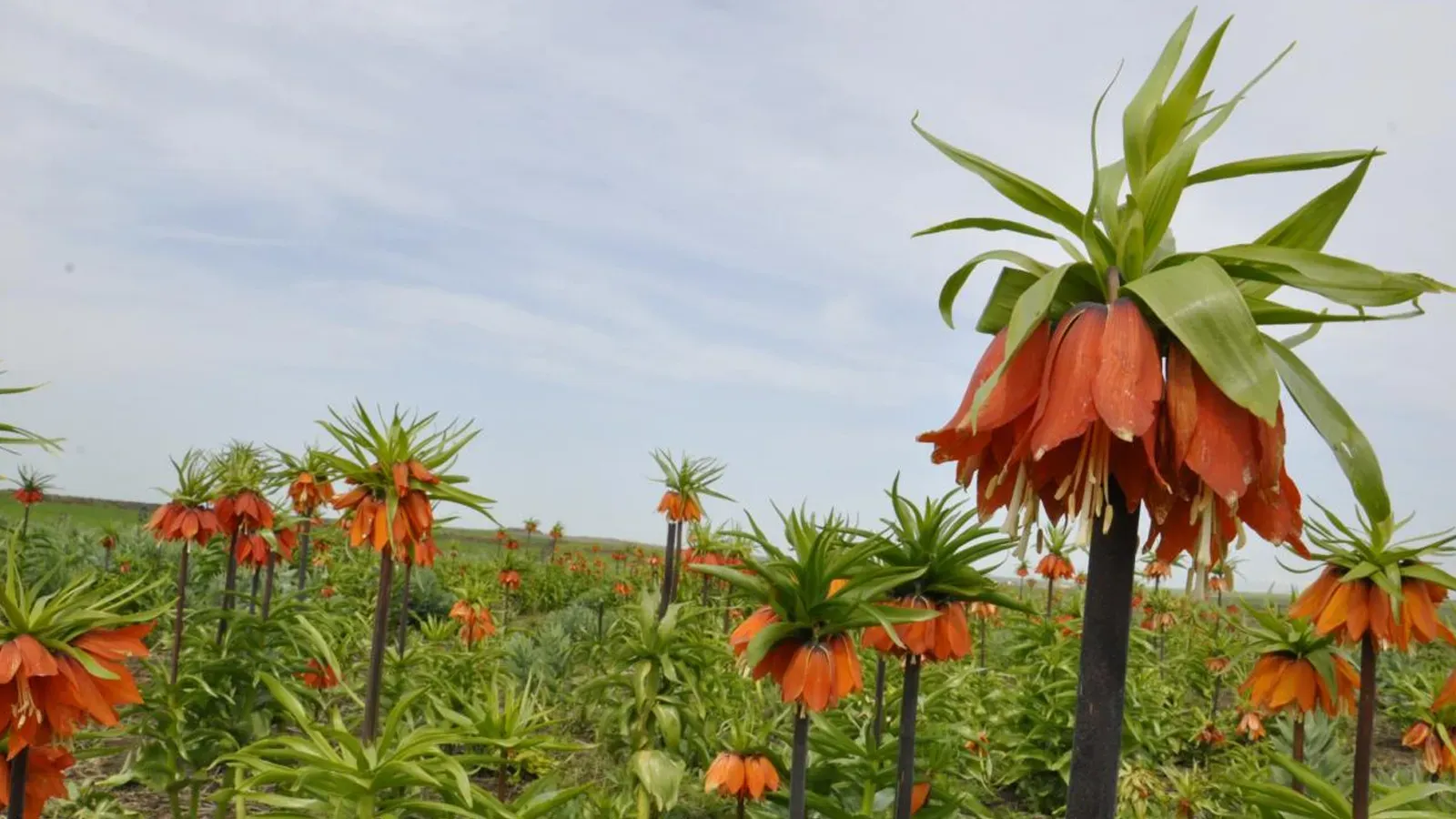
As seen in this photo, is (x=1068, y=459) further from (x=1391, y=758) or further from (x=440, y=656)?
(x=1391, y=758)

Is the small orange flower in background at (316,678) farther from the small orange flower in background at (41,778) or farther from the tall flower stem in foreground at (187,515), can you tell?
the small orange flower in background at (41,778)

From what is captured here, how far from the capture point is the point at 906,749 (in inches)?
98.6

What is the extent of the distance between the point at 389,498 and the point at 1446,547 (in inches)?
144

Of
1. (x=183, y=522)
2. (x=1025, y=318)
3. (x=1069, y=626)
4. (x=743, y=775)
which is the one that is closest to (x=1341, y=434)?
(x=1025, y=318)

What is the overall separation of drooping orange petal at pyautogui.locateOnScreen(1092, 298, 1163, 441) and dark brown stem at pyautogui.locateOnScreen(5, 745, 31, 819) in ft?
9.56

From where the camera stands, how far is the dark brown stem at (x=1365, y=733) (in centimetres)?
274

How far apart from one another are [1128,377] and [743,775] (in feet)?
9.53

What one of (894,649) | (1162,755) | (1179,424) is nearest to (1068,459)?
(1179,424)

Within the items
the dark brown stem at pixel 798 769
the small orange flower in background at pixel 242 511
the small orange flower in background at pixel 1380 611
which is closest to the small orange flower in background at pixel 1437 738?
the small orange flower in background at pixel 1380 611

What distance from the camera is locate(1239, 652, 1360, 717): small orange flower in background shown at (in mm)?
3684

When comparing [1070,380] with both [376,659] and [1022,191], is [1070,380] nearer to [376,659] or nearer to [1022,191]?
[1022,191]

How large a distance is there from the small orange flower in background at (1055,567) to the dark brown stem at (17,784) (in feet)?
26.7

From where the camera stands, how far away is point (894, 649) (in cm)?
277

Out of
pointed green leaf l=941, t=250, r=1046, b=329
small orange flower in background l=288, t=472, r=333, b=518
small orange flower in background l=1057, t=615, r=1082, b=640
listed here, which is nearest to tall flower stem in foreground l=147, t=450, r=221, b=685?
small orange flower in background l=288, t=472, r=333, b=518
